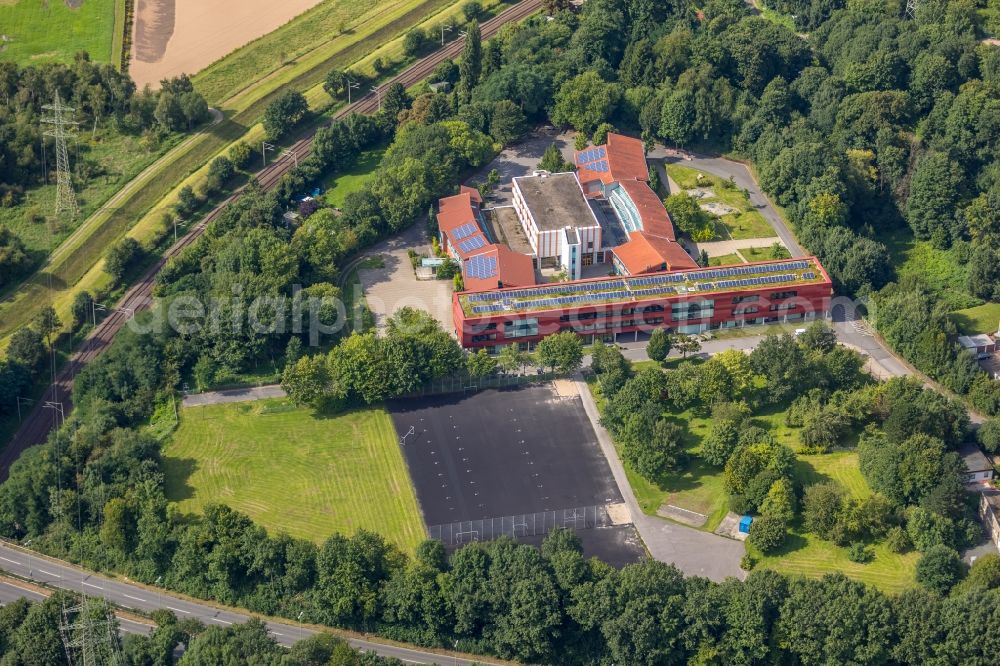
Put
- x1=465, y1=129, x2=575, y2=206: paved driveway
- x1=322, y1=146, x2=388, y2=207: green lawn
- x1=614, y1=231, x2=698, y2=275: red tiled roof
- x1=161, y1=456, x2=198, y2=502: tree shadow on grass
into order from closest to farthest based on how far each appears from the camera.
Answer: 1. x1=161, y1=456, x2=198, y2=502: tree shadow on grass
2. x1=614, y1=231, x2=698, y2=275: red tiled roof
3. x1=322, y1=146, x2=388, y2=207: green lawn
4. x1=465, y1=129, x2=575, y2=206: paved driveway

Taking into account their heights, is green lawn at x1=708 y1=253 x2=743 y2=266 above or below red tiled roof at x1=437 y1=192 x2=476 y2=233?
below

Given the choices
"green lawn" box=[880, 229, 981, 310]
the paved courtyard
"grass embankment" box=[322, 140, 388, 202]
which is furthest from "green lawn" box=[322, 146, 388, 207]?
"green lawn" box=[880, 229, 981, 310]

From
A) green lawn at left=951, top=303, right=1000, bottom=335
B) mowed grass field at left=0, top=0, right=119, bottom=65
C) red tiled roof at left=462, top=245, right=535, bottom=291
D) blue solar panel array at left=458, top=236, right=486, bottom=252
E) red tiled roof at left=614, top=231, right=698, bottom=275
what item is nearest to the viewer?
green lawn at left=951, top=303, right=1000, bottom=335

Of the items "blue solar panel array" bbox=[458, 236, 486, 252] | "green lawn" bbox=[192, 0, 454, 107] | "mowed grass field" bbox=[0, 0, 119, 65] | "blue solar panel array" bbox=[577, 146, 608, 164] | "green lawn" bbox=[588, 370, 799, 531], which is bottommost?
"green lawn" bbox=[588, 370, 799, 531]

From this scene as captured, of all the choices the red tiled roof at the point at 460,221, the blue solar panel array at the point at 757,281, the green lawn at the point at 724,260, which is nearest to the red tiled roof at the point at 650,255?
the green lawn at the point at 724,260

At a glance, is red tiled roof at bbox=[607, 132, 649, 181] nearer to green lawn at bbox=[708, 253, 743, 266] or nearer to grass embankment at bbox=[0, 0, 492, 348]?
green lawn at bbox=[708, 253, 743, 266]

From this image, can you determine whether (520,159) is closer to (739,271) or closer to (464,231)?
(464,231)

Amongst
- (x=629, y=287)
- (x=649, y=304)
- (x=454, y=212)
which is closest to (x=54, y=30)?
(x=454, y=212)

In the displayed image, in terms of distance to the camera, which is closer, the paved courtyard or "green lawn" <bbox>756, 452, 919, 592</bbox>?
"green lawn" <bbox>756, 452, 919, 592</bbox>
